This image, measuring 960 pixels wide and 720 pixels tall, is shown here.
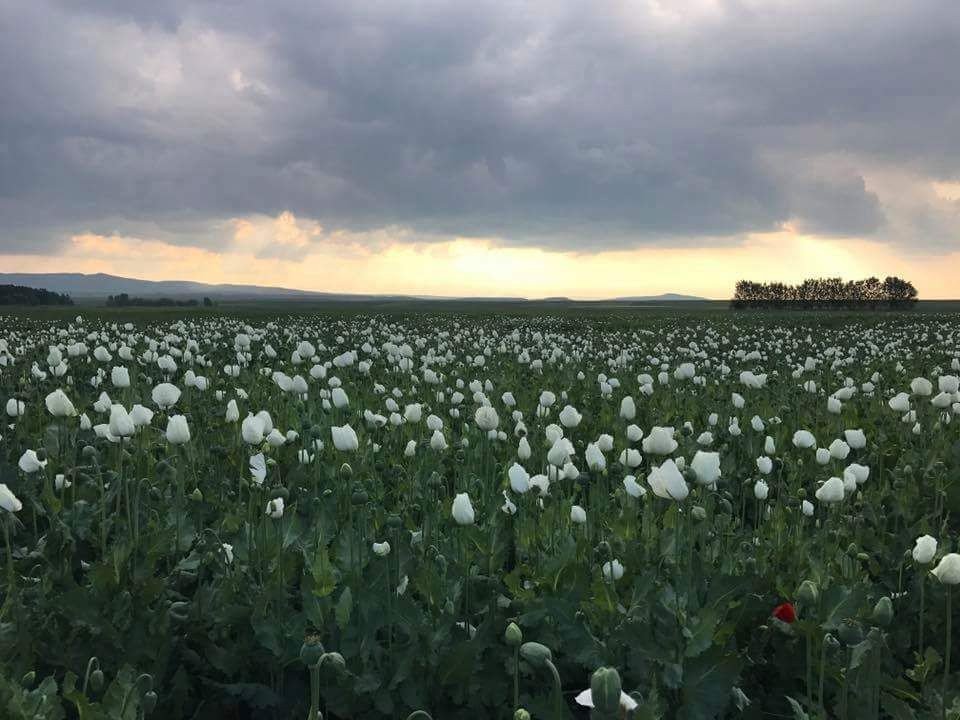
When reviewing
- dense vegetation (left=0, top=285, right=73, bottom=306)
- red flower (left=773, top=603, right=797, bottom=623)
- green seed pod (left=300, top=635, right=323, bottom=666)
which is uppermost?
dense vegetation (left=0, top=285, right=73, bottom=306)

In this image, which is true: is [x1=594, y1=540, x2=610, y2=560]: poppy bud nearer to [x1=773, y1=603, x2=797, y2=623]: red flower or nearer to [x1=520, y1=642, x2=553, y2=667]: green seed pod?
[x1=773, y1=603, x2=797, y2=623]: red flower

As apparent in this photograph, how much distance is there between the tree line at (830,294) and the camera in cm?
8631

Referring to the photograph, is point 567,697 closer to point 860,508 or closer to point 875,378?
point 860,508

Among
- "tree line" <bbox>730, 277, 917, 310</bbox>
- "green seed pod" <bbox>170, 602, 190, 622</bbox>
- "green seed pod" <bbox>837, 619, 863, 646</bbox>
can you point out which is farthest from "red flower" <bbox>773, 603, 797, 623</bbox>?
"tree line" <bbox>730, 277, 917, 310</bbox>

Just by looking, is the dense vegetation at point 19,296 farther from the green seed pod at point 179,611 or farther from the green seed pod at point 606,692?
the green seed pod at point 606,692

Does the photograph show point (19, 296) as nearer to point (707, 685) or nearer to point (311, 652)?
point (311, 652)

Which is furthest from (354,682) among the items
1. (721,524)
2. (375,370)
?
(375,370)

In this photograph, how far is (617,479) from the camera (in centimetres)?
639

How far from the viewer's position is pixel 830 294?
307 ft

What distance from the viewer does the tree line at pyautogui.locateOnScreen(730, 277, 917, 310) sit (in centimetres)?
8631

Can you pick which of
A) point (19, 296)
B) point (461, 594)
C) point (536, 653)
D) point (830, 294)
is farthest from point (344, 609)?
point (830, 294)

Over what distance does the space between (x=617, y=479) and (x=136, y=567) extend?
3.92m

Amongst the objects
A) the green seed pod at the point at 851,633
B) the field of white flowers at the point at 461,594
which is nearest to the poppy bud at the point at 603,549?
the field of white flowers at the point at 461,594

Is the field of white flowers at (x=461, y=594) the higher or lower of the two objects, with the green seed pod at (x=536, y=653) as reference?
lower
